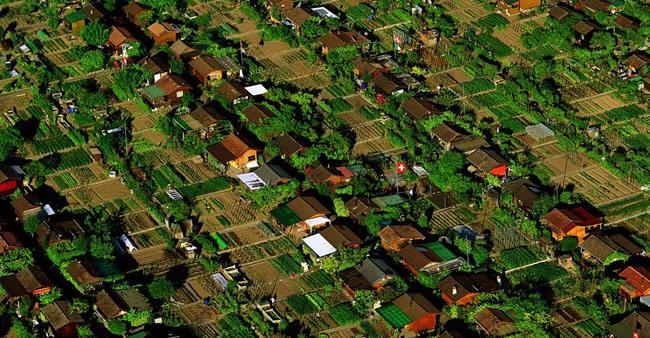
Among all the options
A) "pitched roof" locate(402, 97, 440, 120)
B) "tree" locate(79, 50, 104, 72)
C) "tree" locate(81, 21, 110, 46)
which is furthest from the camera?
"tree" locate(81, 21, 110, 46)

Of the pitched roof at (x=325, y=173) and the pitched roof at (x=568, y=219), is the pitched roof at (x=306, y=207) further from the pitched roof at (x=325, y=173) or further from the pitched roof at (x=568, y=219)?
the pitched roof at (x=568, y=219)

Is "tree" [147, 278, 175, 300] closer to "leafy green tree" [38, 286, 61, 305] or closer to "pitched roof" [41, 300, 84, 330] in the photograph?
"pitched roof" [41, 300, 84, 330]

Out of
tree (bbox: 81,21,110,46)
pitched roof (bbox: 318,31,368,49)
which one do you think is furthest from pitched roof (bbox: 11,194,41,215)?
pitched roof (bbox: 318,31,368,49)

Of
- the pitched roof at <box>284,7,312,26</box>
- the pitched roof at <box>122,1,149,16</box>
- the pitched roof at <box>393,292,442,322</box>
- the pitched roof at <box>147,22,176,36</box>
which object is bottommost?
the pitched roof at <box>122,1,149,16</box>

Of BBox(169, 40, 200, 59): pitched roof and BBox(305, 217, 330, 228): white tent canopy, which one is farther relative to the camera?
BBox(169, 40, 200, 59): pitched roof

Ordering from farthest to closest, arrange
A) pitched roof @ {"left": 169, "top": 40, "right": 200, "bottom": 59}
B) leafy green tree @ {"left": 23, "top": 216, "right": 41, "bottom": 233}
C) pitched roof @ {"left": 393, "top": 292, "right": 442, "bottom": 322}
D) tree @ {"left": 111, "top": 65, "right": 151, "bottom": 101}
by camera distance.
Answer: pitched roof @ {"left": 169, "top": 40, "right": 200, "bottom": 59} → tree @ {"left": 111, "top": 65, "right": 151, "bottom": 101} → leafy green tree @ {"left": 23, "top": 216, "right": 41, "bottom": 233} → pitched roof @ {"left": 393, "top": 292, "right": 442, "bottom": 322}

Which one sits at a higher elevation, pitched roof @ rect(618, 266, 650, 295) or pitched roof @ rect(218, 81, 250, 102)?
pitched roof @ rect(618, 266, 650, 295)

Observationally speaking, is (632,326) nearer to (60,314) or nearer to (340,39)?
(60,314)

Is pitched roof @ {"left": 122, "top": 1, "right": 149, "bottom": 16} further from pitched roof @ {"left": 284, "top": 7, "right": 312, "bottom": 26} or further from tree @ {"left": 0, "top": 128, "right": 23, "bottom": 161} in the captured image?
tree @ {"left": 0, "top": 128, "right": 23, "bottom": 161}

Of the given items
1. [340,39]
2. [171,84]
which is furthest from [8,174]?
[340,39]
